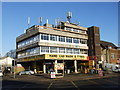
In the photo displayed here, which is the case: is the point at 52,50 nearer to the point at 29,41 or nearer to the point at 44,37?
the point at 44,37

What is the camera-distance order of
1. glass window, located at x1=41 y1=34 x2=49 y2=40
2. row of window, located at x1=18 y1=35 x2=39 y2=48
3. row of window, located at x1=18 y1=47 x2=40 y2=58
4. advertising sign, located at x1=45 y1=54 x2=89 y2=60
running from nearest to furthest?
advertising sign, located at x1=45 y1=54 x2=89 y2=60 → glass window, located at x1=41 y1=34 x2=49 y2=40 → row of window, located at x1=18 y1=47 x2=40 y2=58 → row of window, located at x1=18 y1=35 x2=39 y2=48

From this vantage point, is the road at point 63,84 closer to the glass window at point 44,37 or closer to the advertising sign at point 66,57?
the advertising sign at point 66,57

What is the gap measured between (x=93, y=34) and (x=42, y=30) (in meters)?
20.1

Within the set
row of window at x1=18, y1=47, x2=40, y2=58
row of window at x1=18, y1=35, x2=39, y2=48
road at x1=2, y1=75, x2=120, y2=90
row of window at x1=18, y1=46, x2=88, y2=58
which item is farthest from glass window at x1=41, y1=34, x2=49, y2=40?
road at x1=2, y1=75, x2=120, y2=90

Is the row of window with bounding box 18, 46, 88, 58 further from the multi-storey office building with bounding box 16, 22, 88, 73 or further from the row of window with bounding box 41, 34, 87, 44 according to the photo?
the row of window with bounding box 41, 34, 87, 44

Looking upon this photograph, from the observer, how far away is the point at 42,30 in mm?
44562

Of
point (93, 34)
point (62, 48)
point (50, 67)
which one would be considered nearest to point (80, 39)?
point (93, 34)

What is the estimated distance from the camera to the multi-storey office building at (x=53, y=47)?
44.7 metres

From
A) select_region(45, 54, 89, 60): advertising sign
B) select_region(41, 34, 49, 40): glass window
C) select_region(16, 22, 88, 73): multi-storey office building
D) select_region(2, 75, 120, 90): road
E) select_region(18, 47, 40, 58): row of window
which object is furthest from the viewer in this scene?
select_region(18, 47, 40, 58): row of window

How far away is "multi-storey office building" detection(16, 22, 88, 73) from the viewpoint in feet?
147

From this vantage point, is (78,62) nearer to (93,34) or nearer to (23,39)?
(93,34)

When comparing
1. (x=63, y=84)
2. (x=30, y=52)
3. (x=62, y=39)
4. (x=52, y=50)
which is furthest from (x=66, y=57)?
(x=63, y=84)

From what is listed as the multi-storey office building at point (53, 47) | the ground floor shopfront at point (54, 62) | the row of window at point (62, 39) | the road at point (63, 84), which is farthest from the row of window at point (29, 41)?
the road at point (63, 84)

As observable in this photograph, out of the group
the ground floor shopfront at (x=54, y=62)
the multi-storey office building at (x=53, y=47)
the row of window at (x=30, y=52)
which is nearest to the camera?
the ground floor shopfront at (x=54, y=62)
